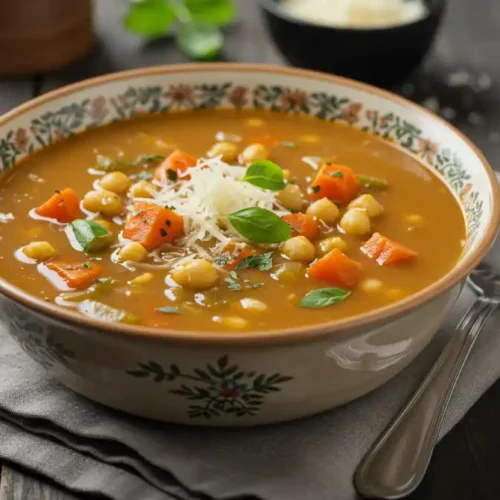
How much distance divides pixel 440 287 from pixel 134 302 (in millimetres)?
908

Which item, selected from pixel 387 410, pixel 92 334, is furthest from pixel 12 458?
pixel 387 410

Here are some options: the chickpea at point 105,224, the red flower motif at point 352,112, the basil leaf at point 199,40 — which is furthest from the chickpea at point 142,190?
the basil leaf at point 199,40

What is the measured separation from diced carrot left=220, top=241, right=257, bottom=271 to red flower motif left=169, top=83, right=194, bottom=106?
1187 mm

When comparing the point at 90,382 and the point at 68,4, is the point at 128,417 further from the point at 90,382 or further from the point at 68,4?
the point at 68,4

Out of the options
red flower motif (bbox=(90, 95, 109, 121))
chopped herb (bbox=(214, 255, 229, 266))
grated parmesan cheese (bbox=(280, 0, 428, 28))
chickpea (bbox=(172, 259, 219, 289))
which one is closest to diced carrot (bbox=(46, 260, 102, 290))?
chickpea (bbox=(172, 259, 219, 289))

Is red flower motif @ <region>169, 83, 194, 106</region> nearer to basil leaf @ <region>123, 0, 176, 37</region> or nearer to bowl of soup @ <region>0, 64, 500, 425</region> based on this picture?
bowl of soup @ <region>0, 64, 500, 425</region>

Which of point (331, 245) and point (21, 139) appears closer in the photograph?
point (331, 245)

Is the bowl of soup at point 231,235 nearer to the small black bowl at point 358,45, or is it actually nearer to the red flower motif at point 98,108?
the red flower motif at point 98,108

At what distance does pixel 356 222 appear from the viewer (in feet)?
10.4

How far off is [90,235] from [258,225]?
1.81 ft

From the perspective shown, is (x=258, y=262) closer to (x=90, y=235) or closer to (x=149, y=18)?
(x=90, y=235)

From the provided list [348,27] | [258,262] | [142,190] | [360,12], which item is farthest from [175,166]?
[360,12]

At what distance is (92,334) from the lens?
2412 mm

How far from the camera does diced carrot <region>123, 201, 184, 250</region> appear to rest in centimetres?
302
